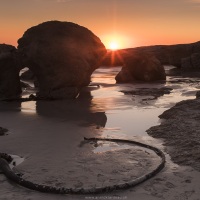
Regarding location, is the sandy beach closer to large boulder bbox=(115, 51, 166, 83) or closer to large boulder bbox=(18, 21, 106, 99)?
large boulder bbox=(18, 21, 106, 99)

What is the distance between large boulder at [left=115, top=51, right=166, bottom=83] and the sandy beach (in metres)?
10.6

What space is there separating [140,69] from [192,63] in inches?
536

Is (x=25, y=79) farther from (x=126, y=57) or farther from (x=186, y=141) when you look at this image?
(x=186, y=141)

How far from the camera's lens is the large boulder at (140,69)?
21.7 metres

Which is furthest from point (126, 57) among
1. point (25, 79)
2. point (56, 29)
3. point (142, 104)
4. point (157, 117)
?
point (157, 117)

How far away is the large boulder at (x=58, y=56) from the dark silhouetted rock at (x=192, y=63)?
2142 cm

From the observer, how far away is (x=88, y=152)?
608 cm

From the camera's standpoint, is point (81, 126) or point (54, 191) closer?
point (54, 191)

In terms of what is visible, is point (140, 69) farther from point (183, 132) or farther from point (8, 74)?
point (183, 132)

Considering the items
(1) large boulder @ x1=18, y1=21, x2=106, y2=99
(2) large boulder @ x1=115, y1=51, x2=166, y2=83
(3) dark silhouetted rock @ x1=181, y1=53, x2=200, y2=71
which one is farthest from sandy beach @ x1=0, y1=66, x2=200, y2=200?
(3) dark silhouetted rock @ x1=181, y1=53, x2=200, y2=71

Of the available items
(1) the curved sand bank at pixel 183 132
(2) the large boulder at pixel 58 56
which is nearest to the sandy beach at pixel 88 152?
(1) the curved sand bank at pixel 183 132

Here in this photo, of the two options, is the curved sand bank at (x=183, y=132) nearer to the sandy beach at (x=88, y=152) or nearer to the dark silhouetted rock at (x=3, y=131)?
the sandy beach at (x=88, y=152)

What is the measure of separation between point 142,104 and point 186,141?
5305mm

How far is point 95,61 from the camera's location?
1473 centimetres
